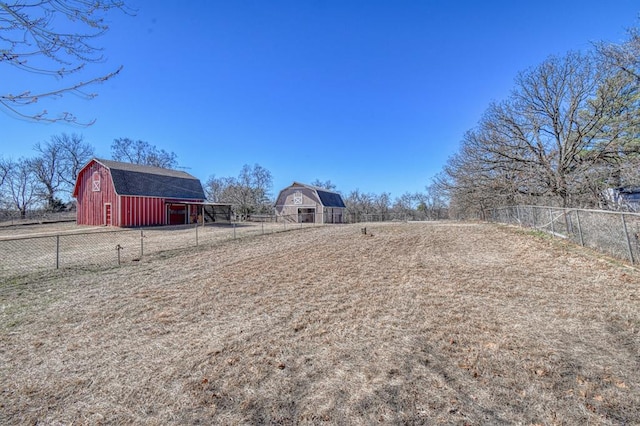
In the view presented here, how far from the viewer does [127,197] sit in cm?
2012

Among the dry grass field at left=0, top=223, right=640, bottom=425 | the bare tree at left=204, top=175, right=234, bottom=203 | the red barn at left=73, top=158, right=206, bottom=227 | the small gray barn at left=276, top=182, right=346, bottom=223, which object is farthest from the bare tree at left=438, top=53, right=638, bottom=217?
the bare tree at left=204, top=175, right=234, bottom=203

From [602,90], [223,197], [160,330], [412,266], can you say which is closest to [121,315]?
[160,330]

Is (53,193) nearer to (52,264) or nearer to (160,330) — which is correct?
(52,264)

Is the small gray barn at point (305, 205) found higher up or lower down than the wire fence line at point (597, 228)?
higher up

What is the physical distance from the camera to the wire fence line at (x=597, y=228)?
661 centimetres

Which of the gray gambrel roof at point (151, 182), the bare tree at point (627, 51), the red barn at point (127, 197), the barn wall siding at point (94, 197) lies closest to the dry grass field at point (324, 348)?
the bare tree at point (627, 51)

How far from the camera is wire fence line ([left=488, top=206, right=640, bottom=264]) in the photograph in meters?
6.61

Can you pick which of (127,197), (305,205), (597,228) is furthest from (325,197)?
(597,228)

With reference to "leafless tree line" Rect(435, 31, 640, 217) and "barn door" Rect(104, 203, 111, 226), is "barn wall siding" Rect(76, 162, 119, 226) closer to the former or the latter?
"barn door" Rect(104, 203, 111, 226)

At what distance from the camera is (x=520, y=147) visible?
47.4ft

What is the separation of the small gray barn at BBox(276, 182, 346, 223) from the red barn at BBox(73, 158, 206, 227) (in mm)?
10688

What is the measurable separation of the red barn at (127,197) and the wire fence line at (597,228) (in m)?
24.2

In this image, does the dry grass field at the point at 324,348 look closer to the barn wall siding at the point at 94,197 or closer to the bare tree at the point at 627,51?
the bare tree at the point at 627,51

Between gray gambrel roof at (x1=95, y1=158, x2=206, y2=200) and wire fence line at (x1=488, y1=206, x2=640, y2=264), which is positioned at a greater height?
gray gambrel roof at (x1=95, y1=158, x2=206, y2=200)
